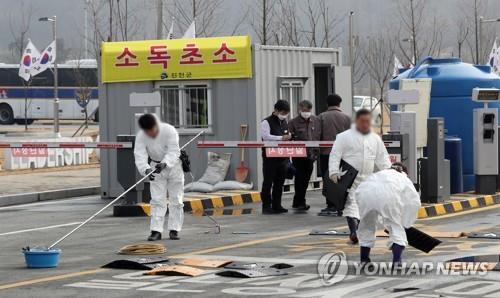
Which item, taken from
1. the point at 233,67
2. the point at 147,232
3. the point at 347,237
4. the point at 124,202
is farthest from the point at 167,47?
the point at 347,237

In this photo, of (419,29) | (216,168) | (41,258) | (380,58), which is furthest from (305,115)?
(380,58)

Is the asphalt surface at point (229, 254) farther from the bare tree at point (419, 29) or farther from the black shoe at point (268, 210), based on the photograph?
the bare tree at point (419, 29)

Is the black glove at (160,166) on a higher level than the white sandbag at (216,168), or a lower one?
higher

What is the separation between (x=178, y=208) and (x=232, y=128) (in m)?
7.39

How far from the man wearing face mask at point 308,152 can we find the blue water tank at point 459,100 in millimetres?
3643

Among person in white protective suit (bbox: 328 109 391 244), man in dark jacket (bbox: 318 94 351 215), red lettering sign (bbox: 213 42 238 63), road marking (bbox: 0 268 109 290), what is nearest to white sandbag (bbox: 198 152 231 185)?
red lettering sign (bbox: 213 42 238 63)

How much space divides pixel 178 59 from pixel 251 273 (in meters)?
11.6

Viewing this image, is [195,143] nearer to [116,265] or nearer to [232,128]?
[232,128]

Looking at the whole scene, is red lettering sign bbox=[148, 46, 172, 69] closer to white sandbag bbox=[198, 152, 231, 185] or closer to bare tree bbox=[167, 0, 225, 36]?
white sandbag bbox=[198, 152, 231, 185]

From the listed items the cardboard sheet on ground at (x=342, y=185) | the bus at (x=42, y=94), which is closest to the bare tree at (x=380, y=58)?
the bus at (x=42, y=94)

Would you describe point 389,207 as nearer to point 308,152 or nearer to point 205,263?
point 205,263

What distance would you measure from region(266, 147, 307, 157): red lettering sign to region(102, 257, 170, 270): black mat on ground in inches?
241

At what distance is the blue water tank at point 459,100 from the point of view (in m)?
21.8

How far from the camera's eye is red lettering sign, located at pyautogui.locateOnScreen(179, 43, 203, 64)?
74.6ft
